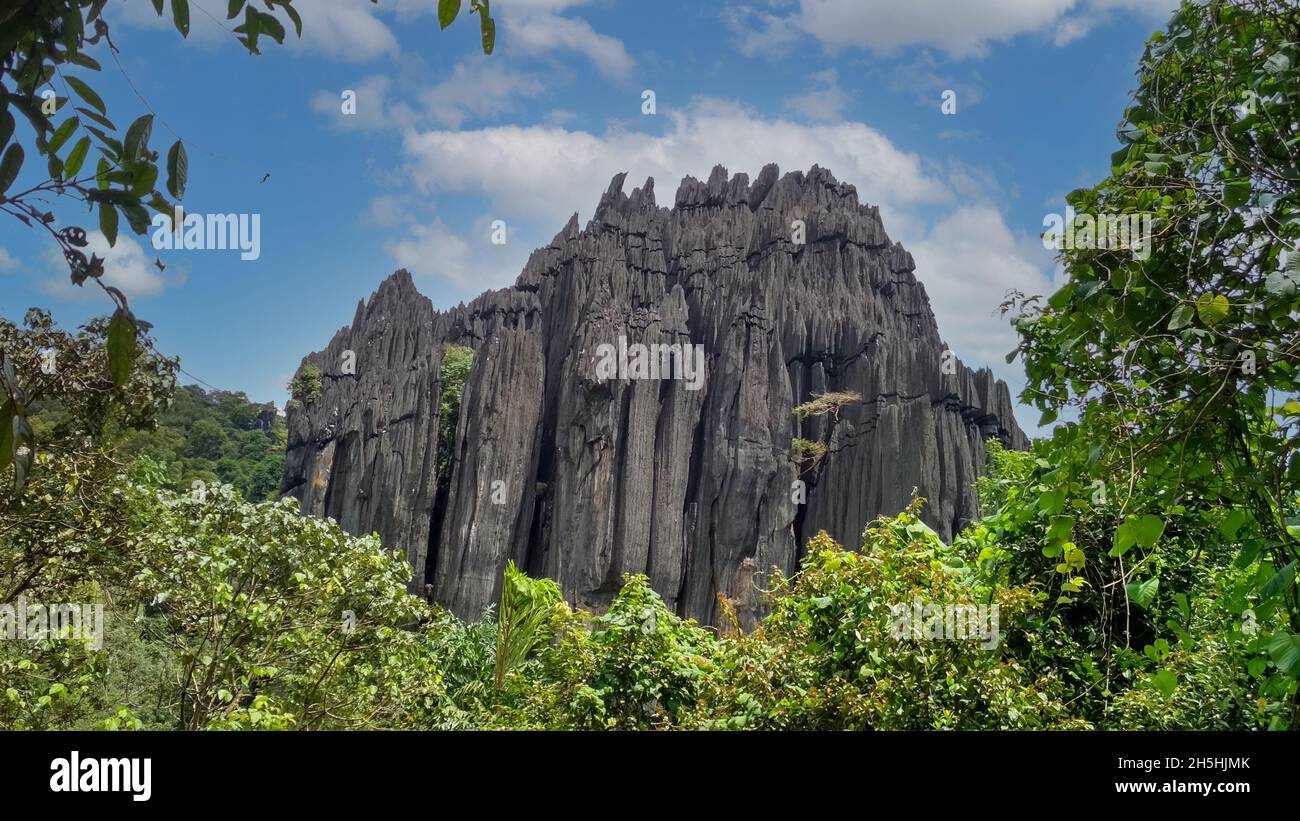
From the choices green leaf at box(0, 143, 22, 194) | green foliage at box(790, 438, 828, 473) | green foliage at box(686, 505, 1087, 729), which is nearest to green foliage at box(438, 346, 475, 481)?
green foliage at box(790, 438, 828, 473)

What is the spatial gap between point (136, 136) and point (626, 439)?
759 inches

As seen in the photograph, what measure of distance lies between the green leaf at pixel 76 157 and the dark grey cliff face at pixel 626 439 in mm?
17644

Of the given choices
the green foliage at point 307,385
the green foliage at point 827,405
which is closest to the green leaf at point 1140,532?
the green foliage at point 827,405

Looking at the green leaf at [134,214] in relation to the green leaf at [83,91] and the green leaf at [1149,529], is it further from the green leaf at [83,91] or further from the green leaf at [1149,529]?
the green leaf at [1149,529]

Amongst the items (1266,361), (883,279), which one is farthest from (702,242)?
(1266,361)

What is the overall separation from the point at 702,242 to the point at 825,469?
830 centimetres

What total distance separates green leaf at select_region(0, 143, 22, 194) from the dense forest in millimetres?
243

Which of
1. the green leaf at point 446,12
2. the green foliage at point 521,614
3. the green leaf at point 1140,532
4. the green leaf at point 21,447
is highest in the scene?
the green leaf at point 446,12

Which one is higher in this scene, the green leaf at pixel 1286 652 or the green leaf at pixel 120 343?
the green leaf at pixel 120 343

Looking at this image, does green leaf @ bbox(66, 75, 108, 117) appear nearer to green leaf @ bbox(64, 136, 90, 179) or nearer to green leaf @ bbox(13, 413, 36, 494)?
green leaf @ bbox(64, 136, 90, 179)

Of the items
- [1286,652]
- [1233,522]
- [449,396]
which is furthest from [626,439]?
[1286,652]

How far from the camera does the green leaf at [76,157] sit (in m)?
1.08

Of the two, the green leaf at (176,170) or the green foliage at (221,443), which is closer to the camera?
the green leaf at (176,170)
